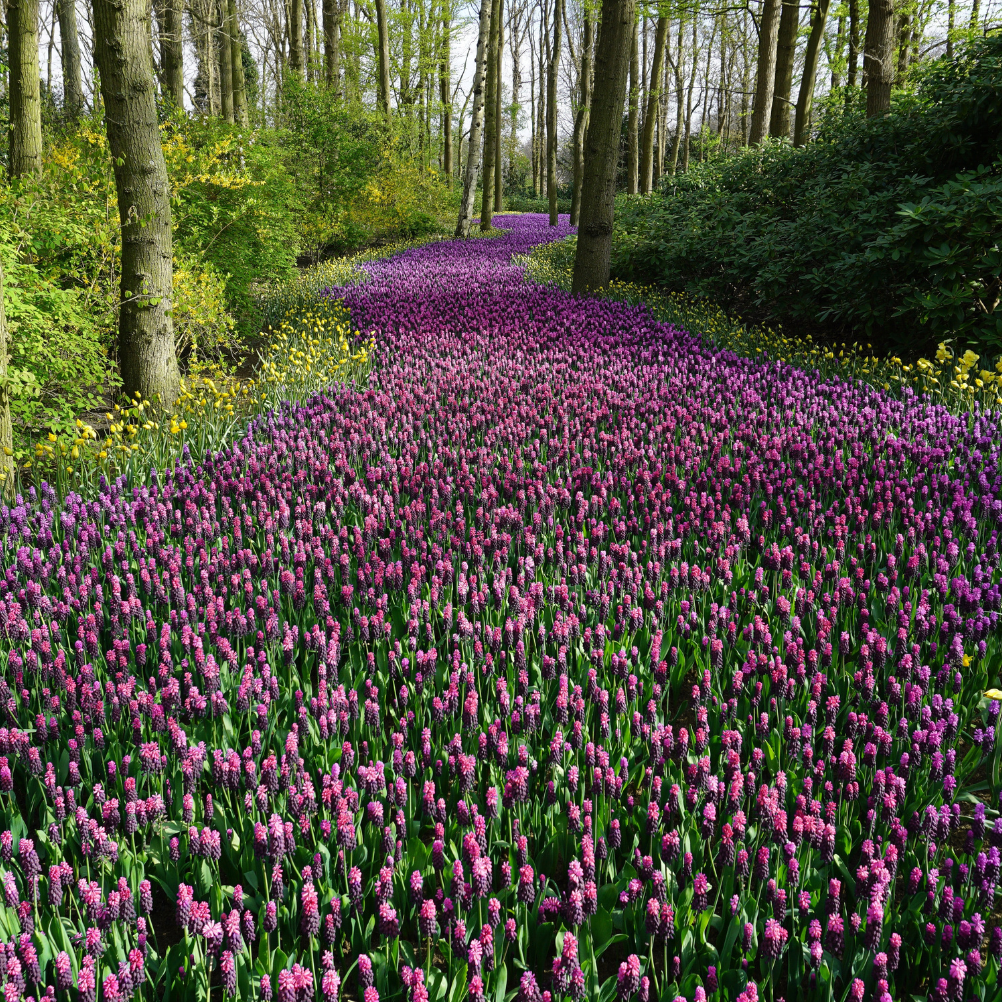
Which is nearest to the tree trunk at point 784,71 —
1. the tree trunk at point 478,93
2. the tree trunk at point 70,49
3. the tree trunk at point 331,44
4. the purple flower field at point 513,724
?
the tree trunk at point 478,93

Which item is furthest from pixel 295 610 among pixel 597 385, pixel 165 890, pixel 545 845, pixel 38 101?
pixel 38 101

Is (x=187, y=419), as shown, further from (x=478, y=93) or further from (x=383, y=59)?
(x=383, y=59)

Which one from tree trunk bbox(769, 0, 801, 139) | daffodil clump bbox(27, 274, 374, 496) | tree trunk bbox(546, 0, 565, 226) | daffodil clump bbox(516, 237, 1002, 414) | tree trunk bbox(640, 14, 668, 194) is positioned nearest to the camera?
daffodil clump bbox(27, 274, 374, 496)

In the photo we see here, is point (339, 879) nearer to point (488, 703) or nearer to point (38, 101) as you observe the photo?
point (488, 703)

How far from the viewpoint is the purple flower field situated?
70.5 inches

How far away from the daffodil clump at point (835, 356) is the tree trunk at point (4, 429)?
6.10 meters

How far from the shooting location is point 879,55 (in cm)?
1131

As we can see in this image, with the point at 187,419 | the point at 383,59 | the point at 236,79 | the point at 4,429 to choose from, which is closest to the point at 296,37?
the point at 383,59

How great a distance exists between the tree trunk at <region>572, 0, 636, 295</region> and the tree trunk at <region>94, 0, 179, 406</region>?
20.0ft

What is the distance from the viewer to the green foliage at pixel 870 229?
707cm

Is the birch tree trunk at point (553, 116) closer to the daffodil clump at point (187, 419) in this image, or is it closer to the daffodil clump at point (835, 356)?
the daffodil clump at point (835, 356)

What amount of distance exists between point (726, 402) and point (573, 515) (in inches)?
97.4

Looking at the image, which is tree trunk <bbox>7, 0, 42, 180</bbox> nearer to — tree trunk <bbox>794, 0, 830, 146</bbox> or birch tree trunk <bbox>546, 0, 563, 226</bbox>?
tree trunk <bbox>794, 0, 830, 146</bbox>

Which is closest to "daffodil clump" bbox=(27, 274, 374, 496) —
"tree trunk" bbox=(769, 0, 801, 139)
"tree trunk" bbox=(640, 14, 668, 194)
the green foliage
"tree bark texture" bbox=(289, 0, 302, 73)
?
the green foliage
